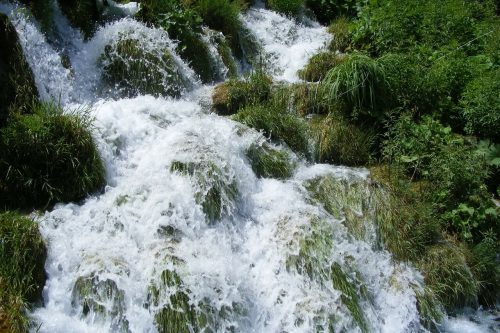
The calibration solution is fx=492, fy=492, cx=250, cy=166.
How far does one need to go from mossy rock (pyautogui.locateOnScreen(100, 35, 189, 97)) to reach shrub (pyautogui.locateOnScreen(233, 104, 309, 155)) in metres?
1.53

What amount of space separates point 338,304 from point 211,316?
1.39m

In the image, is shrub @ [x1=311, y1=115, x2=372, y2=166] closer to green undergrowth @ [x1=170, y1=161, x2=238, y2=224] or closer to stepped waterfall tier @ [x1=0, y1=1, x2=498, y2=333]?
stepped waterfall tier @ [x1=0, y1=1, x2=498, y2=333]

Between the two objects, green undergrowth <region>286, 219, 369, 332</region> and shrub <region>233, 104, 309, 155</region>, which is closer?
green undergrowth <region>286, 219, 369, 332</region>

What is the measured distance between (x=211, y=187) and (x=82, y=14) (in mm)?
4315

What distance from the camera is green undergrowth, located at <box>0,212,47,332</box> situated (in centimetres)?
420

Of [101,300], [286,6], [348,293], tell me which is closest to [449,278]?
[348,293]

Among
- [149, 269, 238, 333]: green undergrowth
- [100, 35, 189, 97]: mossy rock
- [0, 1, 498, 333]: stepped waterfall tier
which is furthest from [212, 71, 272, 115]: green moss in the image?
[149, 269, 238, 333]: green undergrowth

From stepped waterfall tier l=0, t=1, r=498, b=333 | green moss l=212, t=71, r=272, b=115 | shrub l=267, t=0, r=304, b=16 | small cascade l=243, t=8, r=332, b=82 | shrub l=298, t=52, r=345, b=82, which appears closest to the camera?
stepped waterfall tier l=0, t=1, r=498, b=333

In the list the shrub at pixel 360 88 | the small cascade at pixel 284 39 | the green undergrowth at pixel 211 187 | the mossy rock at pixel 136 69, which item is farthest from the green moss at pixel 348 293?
the small cascade at pixel 284 39

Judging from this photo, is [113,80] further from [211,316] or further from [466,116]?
[466,116]

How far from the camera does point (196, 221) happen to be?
553 cm

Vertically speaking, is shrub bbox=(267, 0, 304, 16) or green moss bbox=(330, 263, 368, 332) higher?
shrub bbox=(267, 0, 304, 16)

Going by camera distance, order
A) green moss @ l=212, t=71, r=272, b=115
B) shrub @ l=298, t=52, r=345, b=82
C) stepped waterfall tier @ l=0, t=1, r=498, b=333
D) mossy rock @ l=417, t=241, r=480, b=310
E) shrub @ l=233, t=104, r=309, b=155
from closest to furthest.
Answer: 1. stepped waterfall tier @ l=0, t=1, r=498, b=333
2. mossy rock @ l=417, t=241, r=480, b=310
3. shrub @ l=233, t=104, r=309, b=155
4. green moss @ l=212, t=71, r=272, b=115
5. shrub @ l=298, t=52, r=345, b=82

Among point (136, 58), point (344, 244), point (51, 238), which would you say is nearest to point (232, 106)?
point (136, 58)
